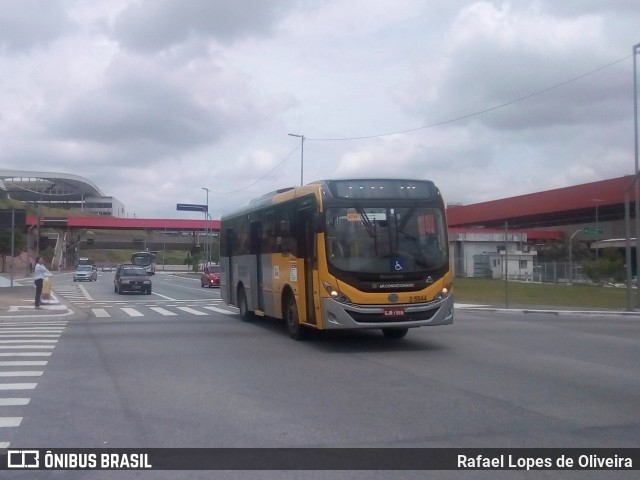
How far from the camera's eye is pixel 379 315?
15.9m

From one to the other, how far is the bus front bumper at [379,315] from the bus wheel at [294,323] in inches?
80.5

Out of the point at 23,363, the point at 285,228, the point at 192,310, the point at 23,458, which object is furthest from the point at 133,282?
the point at 23,458

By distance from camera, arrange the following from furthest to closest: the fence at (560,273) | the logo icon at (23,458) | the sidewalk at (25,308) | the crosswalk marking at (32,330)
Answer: the fence at (560,273) → the sidewalk at (25,308) → the crosswalk marking at (32,330) → the logo icon at (23,458)

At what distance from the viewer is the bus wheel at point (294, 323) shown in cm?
1792

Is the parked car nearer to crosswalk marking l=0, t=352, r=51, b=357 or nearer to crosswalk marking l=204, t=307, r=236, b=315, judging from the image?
crosswalk marking l=204, t=307, r=236, b=315

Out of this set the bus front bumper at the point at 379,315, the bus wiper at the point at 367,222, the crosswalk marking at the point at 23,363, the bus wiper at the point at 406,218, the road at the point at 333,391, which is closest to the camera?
the road at the point at 333,391

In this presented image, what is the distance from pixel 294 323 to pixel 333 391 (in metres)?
6.65

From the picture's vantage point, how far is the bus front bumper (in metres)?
15.8

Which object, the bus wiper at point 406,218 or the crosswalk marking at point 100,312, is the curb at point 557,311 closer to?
the crosswalk marking at point 100,312

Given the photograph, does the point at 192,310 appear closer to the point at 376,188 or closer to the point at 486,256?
the point at 376,188

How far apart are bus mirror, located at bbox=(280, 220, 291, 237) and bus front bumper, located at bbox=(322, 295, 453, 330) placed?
2877mm

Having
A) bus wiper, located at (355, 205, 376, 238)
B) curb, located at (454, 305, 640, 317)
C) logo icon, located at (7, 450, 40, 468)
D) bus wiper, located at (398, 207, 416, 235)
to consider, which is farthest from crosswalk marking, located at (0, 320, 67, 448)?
curb, located at (454, 305, 640, 317)

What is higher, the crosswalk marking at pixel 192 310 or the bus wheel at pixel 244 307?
the bus wheel at pixel 244 307

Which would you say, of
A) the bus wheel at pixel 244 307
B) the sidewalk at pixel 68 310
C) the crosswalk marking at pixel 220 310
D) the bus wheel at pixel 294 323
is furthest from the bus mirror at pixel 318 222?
the sidewalk at pixel 68 310
